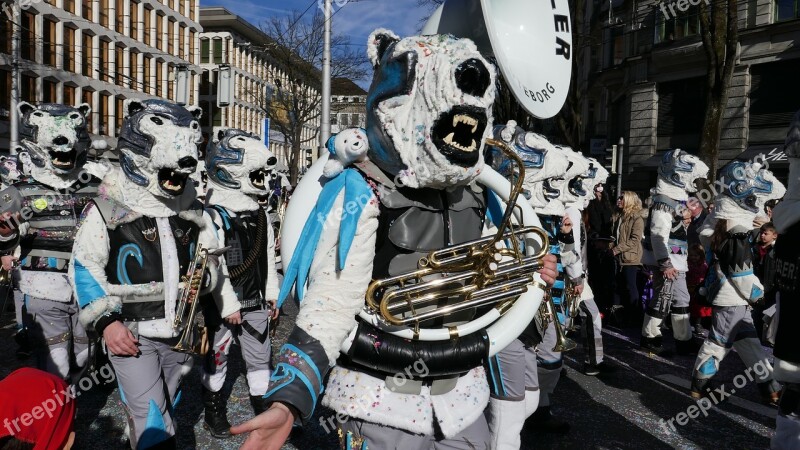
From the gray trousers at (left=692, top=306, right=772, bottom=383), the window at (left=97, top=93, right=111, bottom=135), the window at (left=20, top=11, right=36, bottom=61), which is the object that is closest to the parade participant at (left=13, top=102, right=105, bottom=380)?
the gray trousers at (left=692, top=306, right=772, bottom=383)

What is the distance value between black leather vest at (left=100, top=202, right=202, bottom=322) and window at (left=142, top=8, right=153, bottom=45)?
124 feet

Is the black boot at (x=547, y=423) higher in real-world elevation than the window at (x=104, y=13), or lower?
lower

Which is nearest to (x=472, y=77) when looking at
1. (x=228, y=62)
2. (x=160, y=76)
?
(x=160, y=76)

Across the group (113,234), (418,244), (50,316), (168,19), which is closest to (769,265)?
(418,244)

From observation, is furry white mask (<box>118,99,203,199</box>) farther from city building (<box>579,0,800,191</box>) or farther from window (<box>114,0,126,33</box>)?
window (<box>114,0,126,33</box>)

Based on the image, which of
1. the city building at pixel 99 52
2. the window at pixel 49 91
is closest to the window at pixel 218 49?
the city building at pixel 99 52

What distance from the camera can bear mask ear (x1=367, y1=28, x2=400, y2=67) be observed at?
7.63 feet

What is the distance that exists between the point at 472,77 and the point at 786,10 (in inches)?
735

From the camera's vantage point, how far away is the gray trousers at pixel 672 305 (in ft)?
21.9

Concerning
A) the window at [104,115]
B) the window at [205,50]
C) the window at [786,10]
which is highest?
the window at [205,50]

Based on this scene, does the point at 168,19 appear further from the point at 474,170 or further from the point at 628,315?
the point at 474,170

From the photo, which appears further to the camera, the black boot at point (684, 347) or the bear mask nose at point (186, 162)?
the black boot at point (684, 347)

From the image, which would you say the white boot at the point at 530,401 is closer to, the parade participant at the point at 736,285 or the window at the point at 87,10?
the parade participant at the point at 736,285

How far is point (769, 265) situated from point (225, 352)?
367cm
